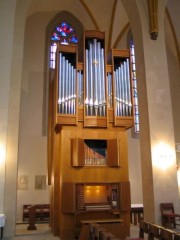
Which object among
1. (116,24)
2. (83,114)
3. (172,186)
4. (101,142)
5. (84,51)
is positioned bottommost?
(172,186)

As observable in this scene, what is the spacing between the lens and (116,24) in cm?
1255

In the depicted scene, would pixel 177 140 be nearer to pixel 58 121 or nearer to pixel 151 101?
pixel 151 101

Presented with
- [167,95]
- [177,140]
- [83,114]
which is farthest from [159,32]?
[177,140]

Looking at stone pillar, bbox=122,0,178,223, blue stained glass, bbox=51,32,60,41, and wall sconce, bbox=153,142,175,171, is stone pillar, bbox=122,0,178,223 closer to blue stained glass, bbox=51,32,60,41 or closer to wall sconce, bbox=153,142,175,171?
wall sconce, bbox=153,142,175,171

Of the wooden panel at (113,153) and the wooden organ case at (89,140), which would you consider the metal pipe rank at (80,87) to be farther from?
the wooden panel at (113,153)

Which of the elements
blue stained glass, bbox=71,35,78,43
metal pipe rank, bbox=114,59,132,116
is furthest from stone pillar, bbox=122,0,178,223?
blue stained glass, bbox=71,35,78,43

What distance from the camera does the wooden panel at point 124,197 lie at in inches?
306

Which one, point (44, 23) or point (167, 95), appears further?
point (44, 23)

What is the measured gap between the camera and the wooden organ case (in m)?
7.63

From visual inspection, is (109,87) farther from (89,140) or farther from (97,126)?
(89,140)

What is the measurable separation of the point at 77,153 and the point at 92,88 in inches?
77.1

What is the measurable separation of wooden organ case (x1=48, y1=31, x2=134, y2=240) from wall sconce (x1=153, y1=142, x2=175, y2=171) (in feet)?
3.53

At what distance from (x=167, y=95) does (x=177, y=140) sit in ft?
18.0

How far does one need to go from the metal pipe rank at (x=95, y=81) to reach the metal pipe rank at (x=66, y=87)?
40 centimetres
